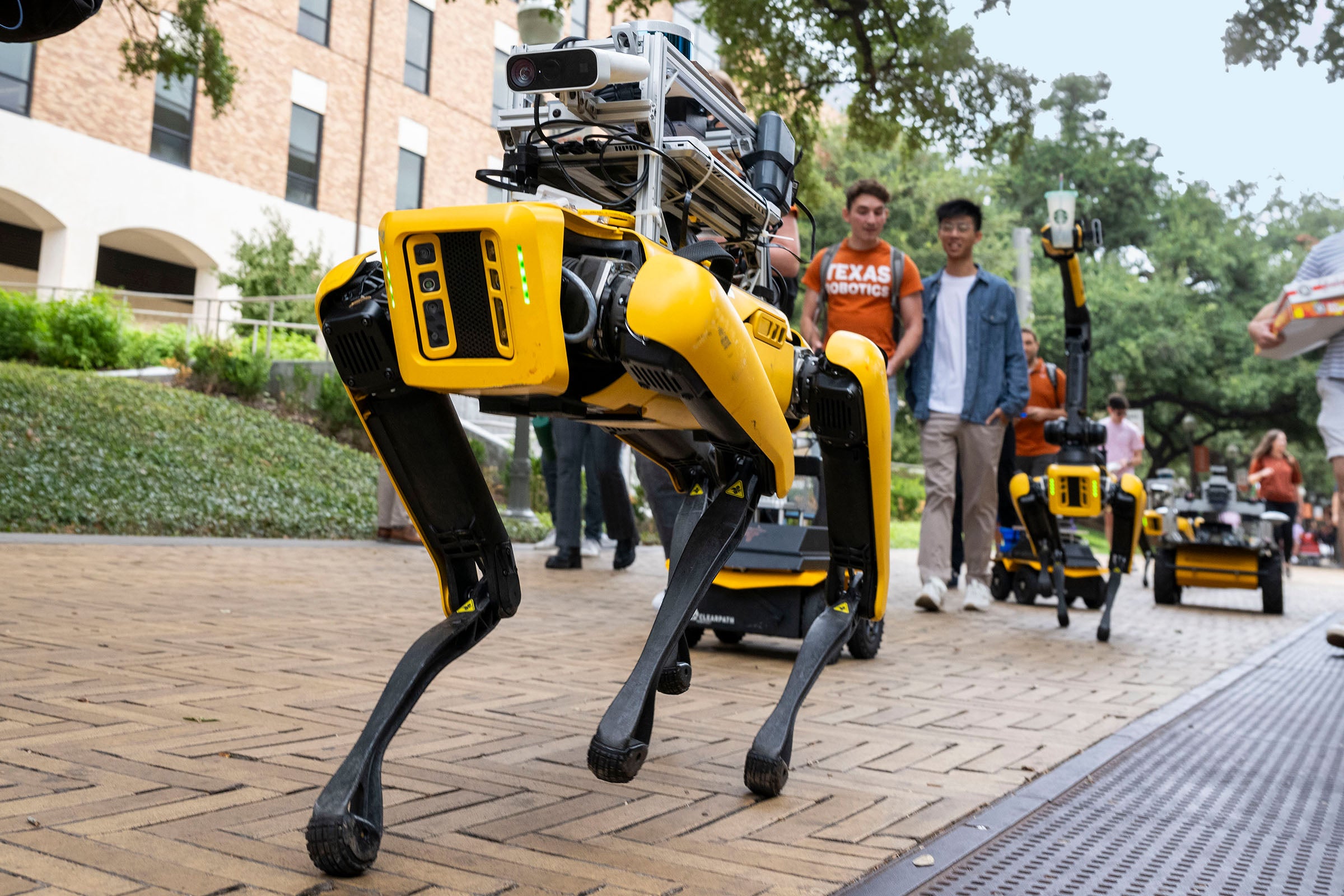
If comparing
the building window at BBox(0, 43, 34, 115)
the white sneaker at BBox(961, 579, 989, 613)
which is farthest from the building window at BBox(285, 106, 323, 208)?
the white sneaker at BBox(961, 579, 989, 613)

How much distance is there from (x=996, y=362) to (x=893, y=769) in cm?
477

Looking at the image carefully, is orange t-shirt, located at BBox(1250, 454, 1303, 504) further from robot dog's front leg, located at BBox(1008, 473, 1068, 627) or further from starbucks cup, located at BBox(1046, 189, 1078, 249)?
starbucks cup, located at BBox(1046, 189, 1078, 249)

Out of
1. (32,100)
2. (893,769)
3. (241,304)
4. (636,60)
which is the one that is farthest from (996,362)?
(32,100)

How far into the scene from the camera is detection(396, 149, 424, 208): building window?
27.5m

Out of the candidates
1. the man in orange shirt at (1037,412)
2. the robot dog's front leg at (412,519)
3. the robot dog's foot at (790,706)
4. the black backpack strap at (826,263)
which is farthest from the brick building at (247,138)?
the robot dog's front leg at (412,519)

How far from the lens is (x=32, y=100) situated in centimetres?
2003

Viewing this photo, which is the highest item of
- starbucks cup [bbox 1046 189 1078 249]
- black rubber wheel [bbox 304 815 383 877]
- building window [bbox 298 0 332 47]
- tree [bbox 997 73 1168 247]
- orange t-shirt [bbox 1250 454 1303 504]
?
tree [bbox 997 73 1168 247]

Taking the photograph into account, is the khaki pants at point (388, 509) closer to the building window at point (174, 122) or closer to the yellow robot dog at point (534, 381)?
the yellow robot dog at point (534, 381)

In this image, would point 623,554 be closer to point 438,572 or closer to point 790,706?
point 790,706

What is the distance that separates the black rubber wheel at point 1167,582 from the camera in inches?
364

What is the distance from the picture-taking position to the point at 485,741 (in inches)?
116

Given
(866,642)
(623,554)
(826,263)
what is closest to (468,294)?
(866,642)

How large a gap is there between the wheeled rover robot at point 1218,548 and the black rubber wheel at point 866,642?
511 cm

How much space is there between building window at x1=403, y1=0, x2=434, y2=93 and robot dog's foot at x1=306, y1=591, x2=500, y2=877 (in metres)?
27.3
